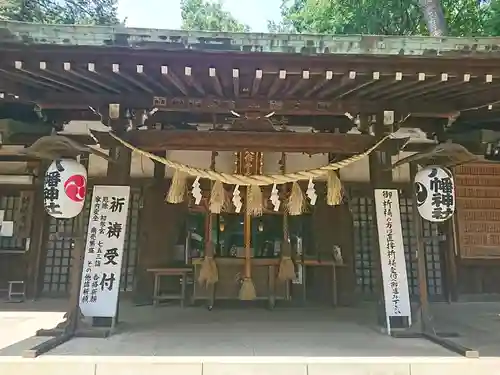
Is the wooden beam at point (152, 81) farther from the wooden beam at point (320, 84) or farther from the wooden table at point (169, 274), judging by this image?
the wooden table at point (169, 274)

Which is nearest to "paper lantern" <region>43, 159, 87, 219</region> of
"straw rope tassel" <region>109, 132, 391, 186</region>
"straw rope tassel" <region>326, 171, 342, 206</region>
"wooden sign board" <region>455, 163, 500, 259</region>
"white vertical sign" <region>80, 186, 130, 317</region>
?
"white vertical sign" <region>80, 186, 130, 317</region>

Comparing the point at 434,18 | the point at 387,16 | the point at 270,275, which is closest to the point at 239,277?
the point at 270,275

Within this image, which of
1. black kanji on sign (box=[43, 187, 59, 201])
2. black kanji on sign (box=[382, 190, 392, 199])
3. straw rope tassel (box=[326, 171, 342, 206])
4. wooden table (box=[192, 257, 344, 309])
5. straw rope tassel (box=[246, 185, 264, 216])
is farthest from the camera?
wooden table (box=[192, 257, 344, 309])

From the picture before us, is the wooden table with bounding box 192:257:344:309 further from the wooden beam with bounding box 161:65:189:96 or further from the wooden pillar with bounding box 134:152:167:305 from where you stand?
the wooden beam with bounding box 161:65:189:96

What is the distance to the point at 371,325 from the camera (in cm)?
569

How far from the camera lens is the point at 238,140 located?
17.8 feet

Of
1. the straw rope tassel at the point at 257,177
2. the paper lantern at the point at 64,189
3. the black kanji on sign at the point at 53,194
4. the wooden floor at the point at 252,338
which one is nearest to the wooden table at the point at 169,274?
the wooden floor at the point at 252,338

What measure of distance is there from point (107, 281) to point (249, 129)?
102 inches

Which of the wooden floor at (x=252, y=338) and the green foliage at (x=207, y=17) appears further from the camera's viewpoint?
the green foliage at (x=207, y=17)

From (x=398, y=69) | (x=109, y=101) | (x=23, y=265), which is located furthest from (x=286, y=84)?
(x=23, y=265)

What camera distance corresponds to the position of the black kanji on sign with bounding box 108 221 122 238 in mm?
5414

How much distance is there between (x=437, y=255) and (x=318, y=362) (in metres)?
4.64

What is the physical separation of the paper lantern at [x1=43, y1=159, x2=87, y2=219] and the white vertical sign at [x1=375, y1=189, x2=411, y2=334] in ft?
12.1

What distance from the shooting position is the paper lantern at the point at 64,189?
4.89 m
